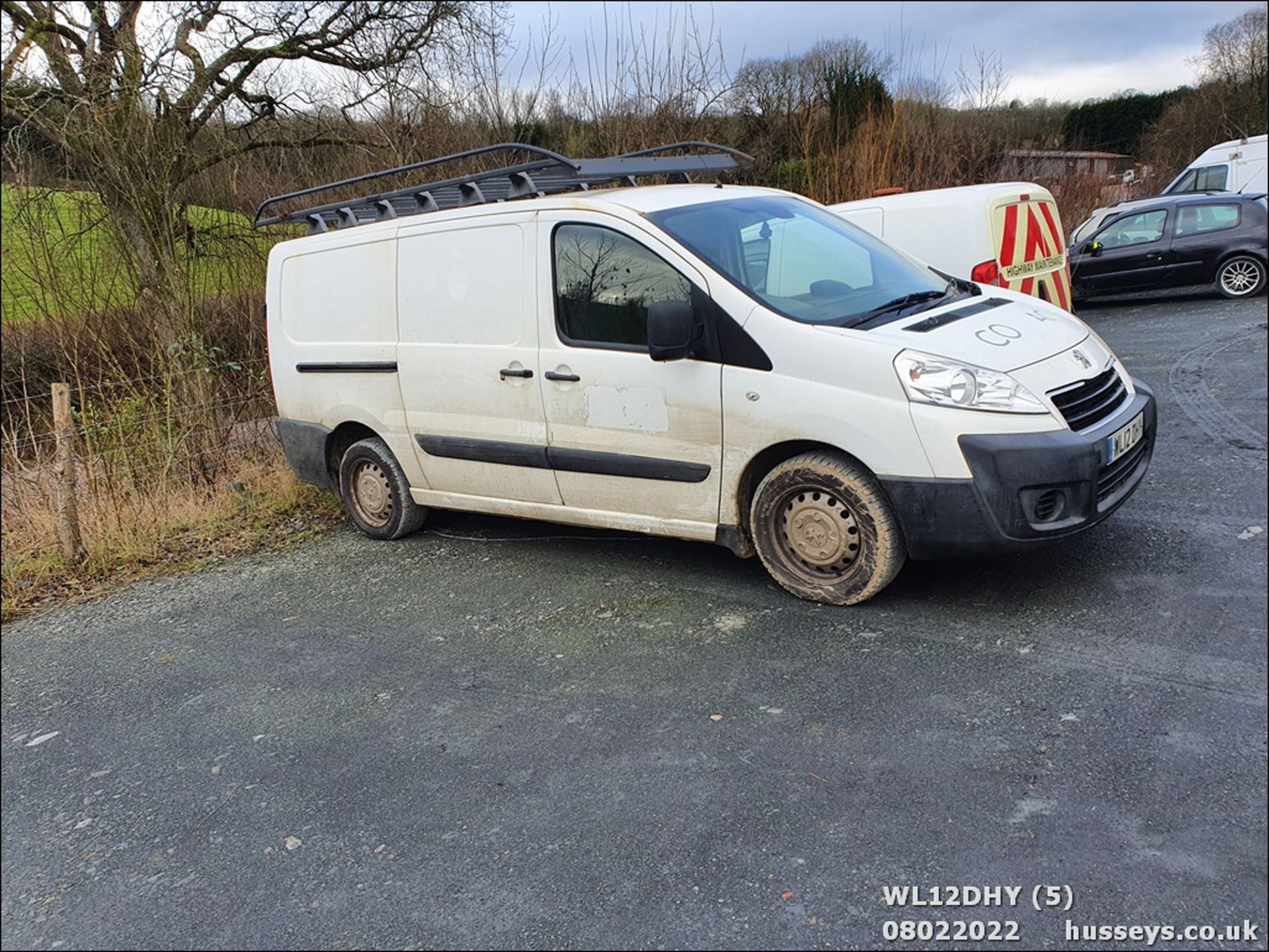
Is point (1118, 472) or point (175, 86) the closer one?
point (1118, 472)

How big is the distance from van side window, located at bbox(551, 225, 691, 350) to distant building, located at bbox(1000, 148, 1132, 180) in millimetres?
1953

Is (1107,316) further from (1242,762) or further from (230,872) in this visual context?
(230,872)

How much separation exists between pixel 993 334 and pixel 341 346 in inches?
150

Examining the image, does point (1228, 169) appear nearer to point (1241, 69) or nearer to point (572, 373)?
point (1241, 69)

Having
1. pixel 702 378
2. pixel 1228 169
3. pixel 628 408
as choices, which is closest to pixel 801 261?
pixel 702 378

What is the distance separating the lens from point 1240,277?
11.5m

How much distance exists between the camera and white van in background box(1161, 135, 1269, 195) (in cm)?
346

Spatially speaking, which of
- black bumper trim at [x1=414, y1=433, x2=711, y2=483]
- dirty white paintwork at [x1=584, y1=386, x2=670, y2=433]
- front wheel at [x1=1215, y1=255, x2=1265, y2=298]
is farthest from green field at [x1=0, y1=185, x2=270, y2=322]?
front wheel at [x1=1215, y1=255, x2=1265, y2=298]

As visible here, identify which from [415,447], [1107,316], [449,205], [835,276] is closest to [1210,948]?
[835,276]

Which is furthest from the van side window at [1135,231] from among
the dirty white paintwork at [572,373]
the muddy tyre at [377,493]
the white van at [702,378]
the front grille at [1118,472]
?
the muddy tyre at [377,493]

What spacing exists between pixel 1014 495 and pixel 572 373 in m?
2.22

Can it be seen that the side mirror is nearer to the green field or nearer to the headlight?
the headlight

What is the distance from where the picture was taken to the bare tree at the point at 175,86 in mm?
9609

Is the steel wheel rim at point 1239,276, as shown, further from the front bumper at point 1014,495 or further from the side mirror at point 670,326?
the side mirror at point 670,326
